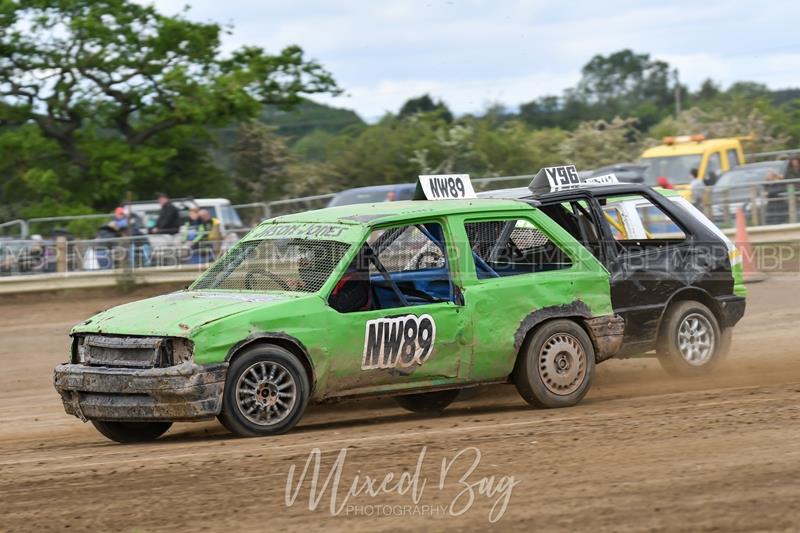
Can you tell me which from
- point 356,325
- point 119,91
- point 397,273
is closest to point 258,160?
point 119,91

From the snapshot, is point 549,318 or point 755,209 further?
point 755,209

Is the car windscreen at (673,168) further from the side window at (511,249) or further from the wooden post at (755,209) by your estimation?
the side window at (511,249)

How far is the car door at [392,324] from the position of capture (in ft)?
25.5

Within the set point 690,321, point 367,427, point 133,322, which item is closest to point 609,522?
point 367,427

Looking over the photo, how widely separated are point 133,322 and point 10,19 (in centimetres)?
2227

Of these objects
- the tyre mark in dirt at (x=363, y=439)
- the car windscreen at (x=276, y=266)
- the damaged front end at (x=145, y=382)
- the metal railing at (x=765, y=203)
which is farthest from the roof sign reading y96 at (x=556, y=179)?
A: the metal railing at (x=765, y=203)

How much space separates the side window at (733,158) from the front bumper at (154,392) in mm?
24250

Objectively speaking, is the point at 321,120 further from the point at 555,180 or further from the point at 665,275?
the point at 665,275

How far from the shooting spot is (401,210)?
840 centimetres

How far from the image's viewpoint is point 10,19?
2767cm

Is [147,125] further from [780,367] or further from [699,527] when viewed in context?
[699,527]

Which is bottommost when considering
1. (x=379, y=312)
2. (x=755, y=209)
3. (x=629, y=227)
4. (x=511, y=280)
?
(x=379, y=312)

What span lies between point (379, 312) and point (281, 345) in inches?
29.2

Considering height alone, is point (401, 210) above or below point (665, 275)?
above
